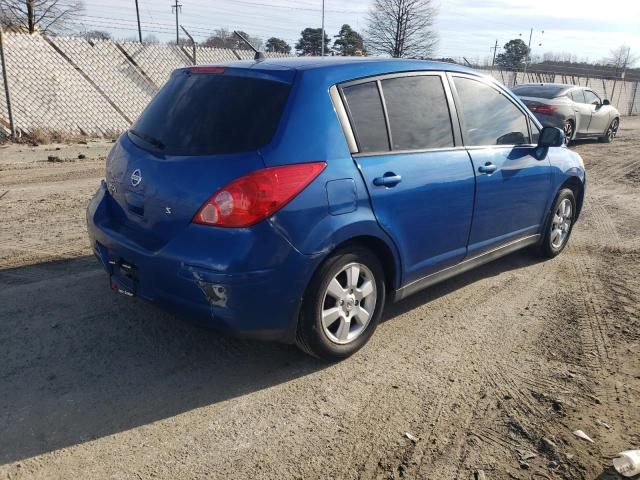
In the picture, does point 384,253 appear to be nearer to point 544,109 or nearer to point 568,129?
point 544,109

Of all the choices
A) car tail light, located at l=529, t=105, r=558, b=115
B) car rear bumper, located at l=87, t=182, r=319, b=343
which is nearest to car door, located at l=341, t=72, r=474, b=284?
car rear bumper, located at l=87, t=182, r=319, b=343

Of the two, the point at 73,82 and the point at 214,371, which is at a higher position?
the point at 73,82

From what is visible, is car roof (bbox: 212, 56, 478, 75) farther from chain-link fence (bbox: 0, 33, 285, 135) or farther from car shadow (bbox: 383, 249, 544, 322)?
chain-link fence (bbox: 0, 33, 285, 135)

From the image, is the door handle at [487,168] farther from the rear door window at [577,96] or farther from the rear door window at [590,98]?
the rear door window at [590,98]

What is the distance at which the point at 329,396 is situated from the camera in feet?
10.4

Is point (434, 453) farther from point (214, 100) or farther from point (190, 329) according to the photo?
point (214, 100)

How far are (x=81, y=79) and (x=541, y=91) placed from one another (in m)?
11.5

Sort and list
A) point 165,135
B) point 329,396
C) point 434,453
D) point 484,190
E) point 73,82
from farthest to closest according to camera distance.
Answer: point 73,82
point 484,190
point 165,135
point 329,396
point 434,453

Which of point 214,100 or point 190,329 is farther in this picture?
point 190,329

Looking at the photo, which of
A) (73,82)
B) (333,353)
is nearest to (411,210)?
(333,353)

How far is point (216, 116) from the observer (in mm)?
3258

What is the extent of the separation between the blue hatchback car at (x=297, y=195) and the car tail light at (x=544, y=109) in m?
10.4

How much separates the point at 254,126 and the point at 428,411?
1.86 meters

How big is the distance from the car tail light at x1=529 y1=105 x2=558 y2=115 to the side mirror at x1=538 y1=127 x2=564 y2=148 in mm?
9497
